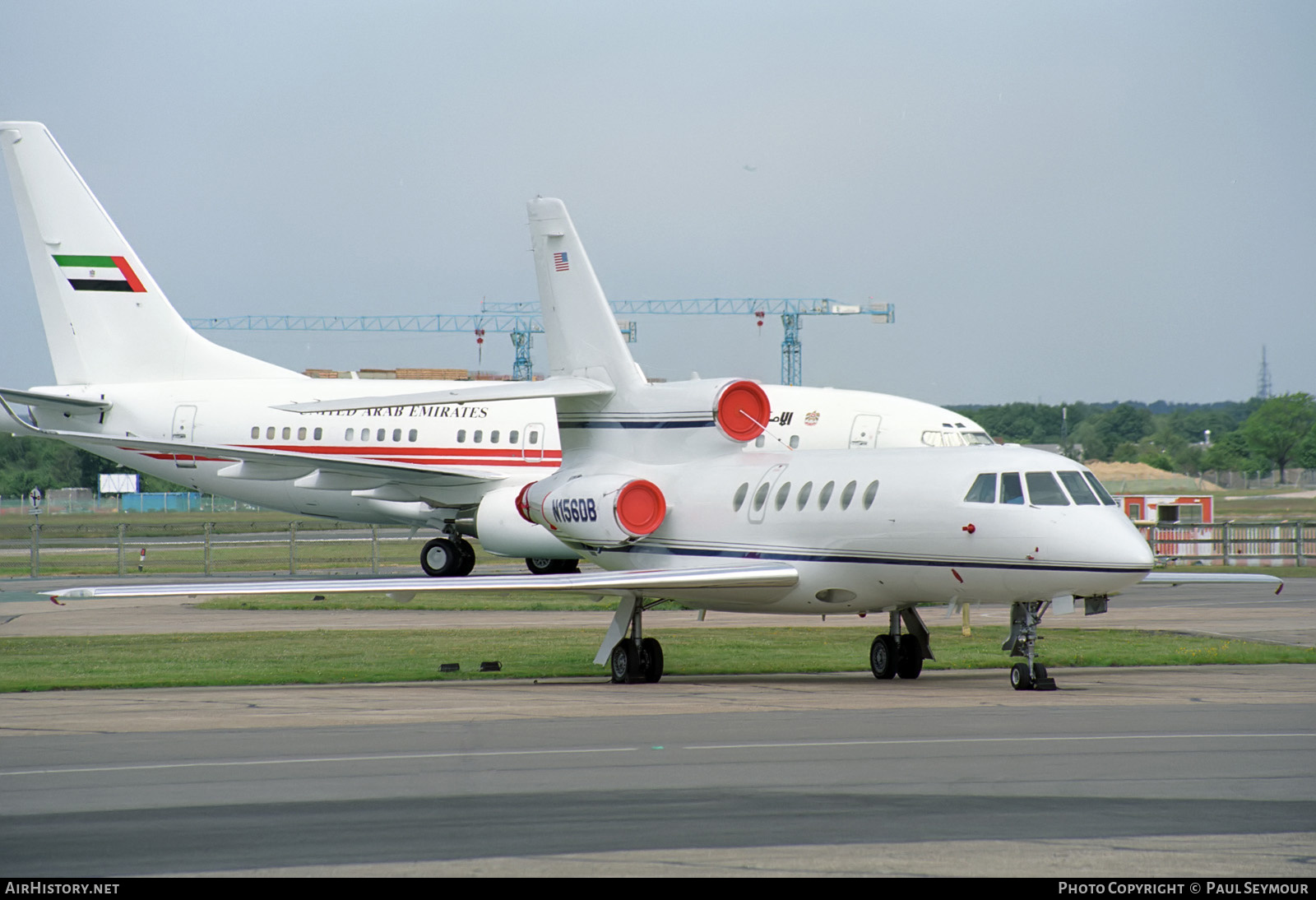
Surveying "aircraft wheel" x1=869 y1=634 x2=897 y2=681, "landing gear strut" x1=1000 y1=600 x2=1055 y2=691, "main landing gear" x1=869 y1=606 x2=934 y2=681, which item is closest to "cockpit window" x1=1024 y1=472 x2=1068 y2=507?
"landing gear strut" x1=1000 y1=600 x2=1055 y2=691

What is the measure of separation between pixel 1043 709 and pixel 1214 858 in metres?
6.54

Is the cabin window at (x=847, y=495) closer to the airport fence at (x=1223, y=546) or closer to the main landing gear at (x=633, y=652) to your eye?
the main landing gear at (x=633, y=652)

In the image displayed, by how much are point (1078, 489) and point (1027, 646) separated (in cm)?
179

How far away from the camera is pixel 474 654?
20828 millimetres

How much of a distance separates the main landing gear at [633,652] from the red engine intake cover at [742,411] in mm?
2967

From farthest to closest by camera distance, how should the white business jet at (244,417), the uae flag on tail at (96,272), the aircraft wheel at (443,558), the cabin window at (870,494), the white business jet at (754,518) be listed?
the uae flag on tail at (96,272)
the aircraft wheel at (443,558)
the white business jet at (244,417)
the cabin window at (870,494)
the white business jet at (754,518)

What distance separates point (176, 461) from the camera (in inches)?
1417

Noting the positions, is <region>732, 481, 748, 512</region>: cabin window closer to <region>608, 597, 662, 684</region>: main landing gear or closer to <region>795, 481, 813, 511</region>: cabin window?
<region>795, 481, 813, 511</region>: cabin window

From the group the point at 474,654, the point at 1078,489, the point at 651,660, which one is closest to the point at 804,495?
the point at 651,660

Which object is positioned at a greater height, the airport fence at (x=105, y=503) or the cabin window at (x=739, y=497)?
the cabin window at (x=739, y=497)

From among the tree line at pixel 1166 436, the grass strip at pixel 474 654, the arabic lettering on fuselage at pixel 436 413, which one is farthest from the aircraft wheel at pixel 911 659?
the tree line at pixel 1166 436

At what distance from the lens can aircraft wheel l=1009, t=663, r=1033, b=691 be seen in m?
15.5

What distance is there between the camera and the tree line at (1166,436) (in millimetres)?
115438
